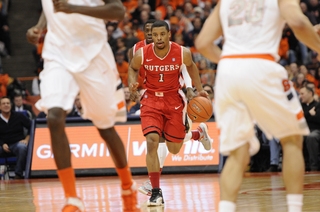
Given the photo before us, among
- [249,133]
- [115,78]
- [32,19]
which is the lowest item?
[249,133]

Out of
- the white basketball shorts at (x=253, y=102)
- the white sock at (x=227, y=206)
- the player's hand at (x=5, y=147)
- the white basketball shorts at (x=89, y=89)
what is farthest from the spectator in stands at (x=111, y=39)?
the white sock at (x=227, y=206)

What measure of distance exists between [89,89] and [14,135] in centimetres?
782

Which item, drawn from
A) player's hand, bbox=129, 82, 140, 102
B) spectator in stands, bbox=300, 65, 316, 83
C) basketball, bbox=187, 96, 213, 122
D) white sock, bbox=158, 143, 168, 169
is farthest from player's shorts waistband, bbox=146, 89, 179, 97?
spectator in stands, bbox=300, 65, 316, 83

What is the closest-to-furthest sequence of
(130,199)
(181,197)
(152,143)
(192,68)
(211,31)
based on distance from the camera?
1. (211,31)
2. (130,199)
3. (152,143)
4. (181,197)
5. (192,68)

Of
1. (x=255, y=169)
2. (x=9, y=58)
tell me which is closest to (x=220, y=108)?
(x=255, y=169)

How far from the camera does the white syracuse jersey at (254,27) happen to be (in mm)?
3312

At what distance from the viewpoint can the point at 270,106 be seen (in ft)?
10.6

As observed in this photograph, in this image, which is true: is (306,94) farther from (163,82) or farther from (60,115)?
(60,115)

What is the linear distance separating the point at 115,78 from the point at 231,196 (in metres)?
1.60

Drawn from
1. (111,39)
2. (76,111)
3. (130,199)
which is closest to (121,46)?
(111,39)

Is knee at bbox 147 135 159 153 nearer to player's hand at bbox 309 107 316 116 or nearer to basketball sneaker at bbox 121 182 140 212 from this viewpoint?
basketball sneaker at bbox 121 182 140 212

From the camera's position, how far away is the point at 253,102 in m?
3.23

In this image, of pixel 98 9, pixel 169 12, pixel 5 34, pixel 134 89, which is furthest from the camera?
pixel 5 34

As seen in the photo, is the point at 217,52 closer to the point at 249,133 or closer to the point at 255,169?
the point at 249,133
